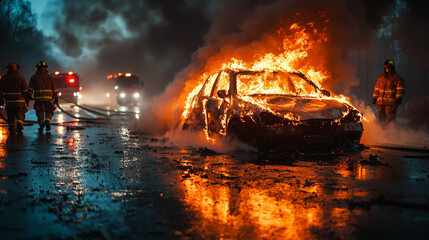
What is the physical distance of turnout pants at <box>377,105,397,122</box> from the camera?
11.0 m

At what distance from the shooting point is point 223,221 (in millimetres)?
3664

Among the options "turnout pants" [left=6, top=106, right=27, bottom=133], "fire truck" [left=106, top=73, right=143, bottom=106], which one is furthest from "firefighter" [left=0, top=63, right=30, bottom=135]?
"fire truck" [left=106, top=73, right=143, bottom=106]

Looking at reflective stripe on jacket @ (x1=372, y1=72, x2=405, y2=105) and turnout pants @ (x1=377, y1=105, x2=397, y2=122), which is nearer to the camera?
reflective stripe on jacket @ (x1=372, y1=72, x2=405, y2=105)

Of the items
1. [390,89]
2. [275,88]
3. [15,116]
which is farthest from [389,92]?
[15,116]

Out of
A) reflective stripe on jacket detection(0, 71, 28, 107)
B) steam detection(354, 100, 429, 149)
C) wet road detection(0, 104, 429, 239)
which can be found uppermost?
reflective stripe on jacket detection(0, 71, 28, 107)

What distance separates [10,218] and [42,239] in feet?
2.25

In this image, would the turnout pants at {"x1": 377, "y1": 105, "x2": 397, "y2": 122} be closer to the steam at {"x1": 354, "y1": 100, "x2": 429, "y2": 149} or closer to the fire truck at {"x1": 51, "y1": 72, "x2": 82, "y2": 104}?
the steam at {"x1": 354, "y1": 100, "x2": 429, "y2": 149}

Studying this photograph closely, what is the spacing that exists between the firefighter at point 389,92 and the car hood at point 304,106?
383cm

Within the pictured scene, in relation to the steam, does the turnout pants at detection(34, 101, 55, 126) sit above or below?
above

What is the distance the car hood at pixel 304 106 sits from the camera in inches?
275

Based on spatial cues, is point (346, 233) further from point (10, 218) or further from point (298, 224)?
point (10, 218)

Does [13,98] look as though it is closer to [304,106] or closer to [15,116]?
[15,116]

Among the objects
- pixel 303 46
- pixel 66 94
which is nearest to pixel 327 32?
pixel 303 46

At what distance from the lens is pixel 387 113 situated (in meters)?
11.1
